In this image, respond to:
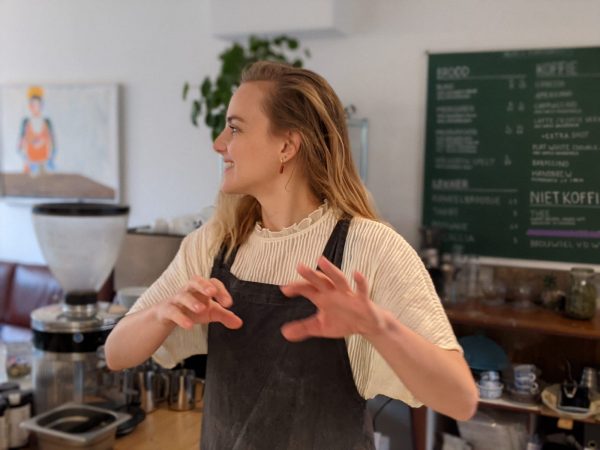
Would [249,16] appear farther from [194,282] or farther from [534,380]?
[194,282]

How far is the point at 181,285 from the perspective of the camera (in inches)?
53.9

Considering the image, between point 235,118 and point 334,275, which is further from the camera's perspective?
point 235,118

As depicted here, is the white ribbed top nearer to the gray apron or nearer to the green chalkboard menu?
the gray apron

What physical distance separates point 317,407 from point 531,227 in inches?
82.7

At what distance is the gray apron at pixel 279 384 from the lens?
1240 millimetres

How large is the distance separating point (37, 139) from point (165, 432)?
9.99 ft

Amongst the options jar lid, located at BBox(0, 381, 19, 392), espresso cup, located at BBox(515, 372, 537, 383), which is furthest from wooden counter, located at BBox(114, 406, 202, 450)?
espresso cup, located at BBox(515, 372, 537, 383)

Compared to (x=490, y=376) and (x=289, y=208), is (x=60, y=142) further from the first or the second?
(x=289, y=208)

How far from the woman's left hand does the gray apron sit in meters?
0.25

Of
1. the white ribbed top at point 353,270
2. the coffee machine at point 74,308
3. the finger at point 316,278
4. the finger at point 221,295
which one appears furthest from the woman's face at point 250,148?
the coffee machine at point 74,308

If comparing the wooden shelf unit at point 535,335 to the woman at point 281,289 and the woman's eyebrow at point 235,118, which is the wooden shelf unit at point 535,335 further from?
the woman's eyebrow at point 235,118

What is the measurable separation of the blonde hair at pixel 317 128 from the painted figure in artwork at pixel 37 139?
10.6 ft

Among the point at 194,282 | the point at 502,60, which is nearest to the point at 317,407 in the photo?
the point at 194,282

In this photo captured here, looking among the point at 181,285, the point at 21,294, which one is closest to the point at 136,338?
the point at 181,285
